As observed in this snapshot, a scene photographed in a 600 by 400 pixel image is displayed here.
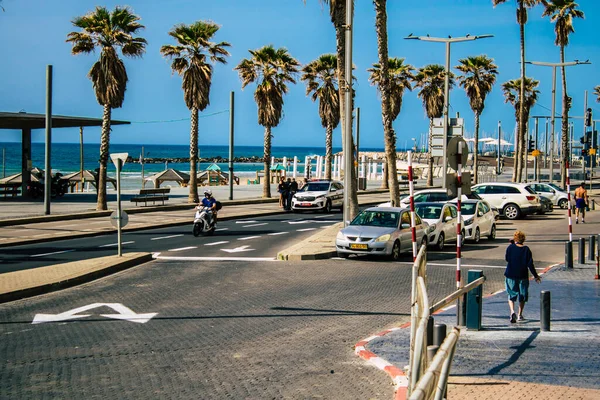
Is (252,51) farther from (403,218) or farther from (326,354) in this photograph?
(326,354)

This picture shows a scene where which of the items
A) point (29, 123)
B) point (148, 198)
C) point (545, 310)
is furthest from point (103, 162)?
point (545, 310)

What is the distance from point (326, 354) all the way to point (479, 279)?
3095mm

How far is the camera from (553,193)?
4747 cm

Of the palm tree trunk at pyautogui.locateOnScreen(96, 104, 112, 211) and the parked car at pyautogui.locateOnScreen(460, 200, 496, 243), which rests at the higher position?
the palm tree trunk at pyautogui.locateOnScreen(96, 104, 112, 211)

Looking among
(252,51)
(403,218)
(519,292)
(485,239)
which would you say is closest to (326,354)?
(519,292)

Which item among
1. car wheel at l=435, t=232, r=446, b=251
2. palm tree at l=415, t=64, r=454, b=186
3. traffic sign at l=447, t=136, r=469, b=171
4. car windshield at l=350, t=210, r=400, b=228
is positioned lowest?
car wheel at l=435, t=232, r=446, b=251

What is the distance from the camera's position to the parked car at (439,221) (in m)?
25.2

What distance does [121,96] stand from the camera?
39.4 meters

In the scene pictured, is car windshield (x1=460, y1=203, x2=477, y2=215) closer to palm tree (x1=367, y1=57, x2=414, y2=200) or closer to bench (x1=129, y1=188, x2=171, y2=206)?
bench (x1=129, y1=188, x2=171, y2=206)

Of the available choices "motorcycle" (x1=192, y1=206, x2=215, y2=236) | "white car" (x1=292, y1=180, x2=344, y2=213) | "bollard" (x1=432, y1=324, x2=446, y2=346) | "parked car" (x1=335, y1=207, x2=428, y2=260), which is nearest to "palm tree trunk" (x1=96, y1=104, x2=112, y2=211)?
"white car" (x1=292, y1=180, x2=344, y2=213)

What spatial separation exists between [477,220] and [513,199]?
1134cm

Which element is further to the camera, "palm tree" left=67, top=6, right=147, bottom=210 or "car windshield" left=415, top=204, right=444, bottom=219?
"palm tree" left=67, top=6, right=147, bottom=210

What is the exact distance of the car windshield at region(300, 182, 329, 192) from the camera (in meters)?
43.3

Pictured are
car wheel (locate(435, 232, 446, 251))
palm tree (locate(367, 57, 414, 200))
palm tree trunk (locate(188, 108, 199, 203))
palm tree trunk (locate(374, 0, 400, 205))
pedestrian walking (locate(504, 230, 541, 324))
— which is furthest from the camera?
palm tree (locate(367, 57, 414, 200))
